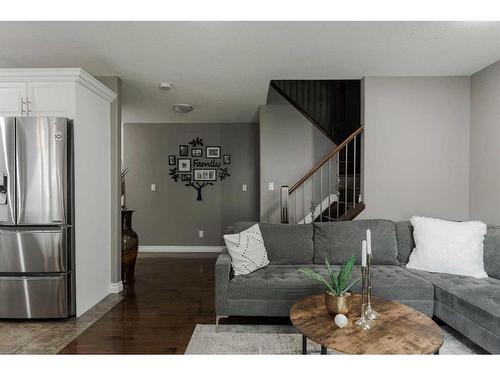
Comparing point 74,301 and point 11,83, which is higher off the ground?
point 11,83

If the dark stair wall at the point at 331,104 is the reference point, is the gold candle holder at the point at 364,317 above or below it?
below

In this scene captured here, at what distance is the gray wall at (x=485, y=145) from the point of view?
2.92 metres

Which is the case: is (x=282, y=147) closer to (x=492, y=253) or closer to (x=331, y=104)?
(x=331, y=104)

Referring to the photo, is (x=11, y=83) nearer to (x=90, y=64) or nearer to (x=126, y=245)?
(x=90, y=64)

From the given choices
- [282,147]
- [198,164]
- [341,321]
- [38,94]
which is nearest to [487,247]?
[341,321]

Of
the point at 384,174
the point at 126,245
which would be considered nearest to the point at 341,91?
the point at 384,174

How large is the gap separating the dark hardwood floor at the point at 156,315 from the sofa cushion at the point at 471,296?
6.16ft

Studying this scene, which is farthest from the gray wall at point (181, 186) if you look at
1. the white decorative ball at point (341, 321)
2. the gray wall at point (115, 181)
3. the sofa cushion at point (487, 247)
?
the white decorative ball at point (341, 321)

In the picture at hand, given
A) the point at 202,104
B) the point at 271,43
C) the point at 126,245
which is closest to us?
the point at 271,43

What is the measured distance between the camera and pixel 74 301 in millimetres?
2613

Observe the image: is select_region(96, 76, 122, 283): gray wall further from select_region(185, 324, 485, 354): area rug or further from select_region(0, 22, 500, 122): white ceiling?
select_region(185, 324, 485, 354): area rug

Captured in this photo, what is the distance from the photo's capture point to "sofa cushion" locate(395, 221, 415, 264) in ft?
9.30

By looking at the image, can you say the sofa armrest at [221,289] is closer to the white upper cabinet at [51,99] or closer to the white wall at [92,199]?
the white wall at [92,199]
